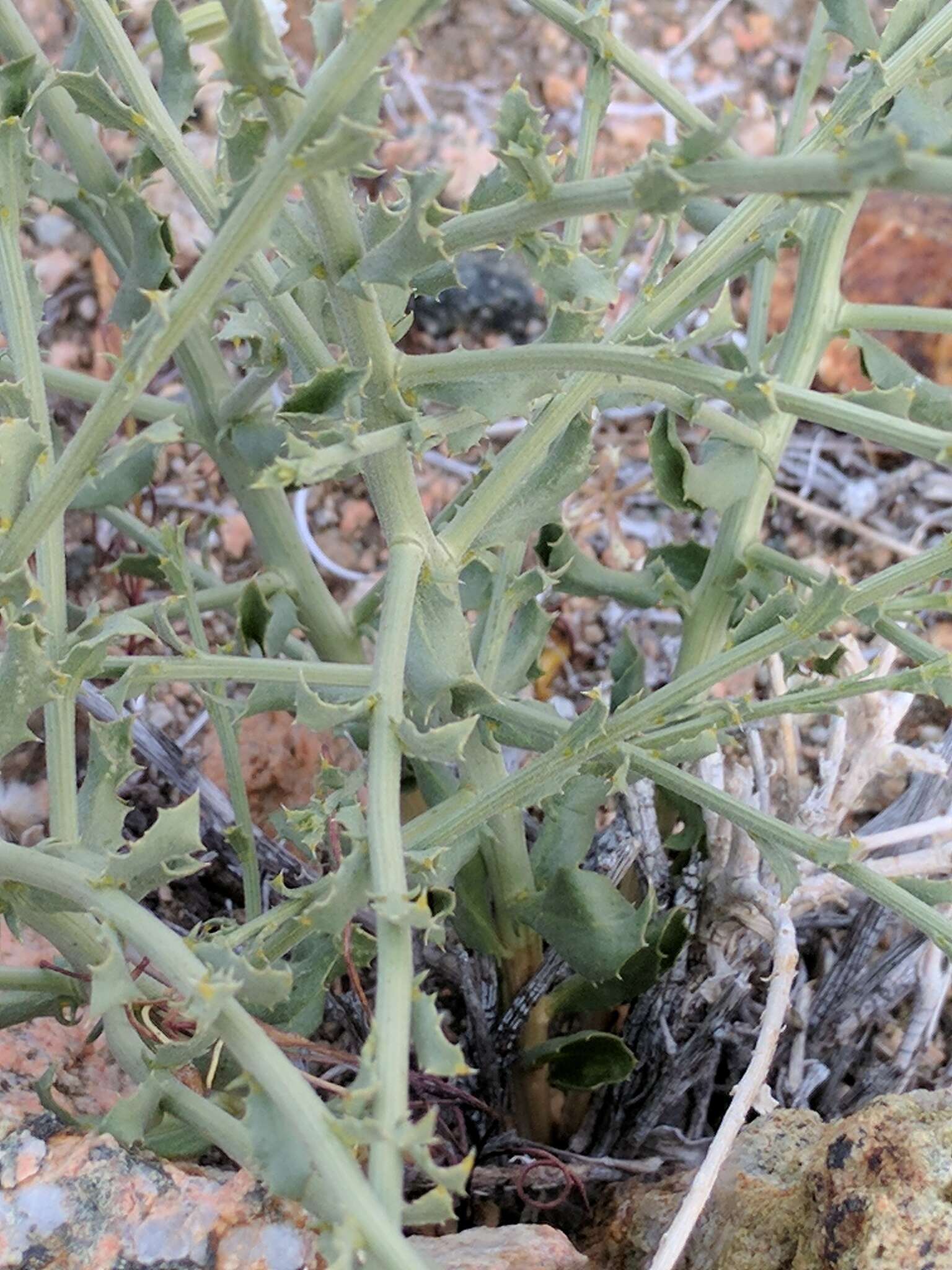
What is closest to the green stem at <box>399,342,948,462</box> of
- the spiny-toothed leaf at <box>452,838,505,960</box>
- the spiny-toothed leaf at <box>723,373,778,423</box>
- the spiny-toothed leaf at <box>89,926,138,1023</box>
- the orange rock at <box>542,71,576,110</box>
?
the spiny-toothed leaf at <box>723,373,778,423</box>

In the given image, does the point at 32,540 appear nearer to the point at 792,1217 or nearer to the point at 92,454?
the point at 92,454

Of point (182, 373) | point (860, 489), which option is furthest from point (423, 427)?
point (860, 489)

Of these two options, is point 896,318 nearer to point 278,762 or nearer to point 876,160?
point 876,160

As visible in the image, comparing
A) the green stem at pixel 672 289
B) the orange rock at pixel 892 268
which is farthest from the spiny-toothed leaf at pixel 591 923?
the orange rock at pixel 892 268

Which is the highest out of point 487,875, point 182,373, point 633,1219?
point 182,373

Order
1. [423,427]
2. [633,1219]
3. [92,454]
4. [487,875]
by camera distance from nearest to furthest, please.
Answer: [92,454] < [423,427] < [633,1219] < [487,875]

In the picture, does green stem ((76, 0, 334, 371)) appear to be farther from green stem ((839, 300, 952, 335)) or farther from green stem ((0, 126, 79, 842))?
green stem ((839, 300, 952, 335))

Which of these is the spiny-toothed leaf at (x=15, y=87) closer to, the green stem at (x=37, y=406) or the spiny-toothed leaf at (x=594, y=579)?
the green stem at (x=37, y=406)
